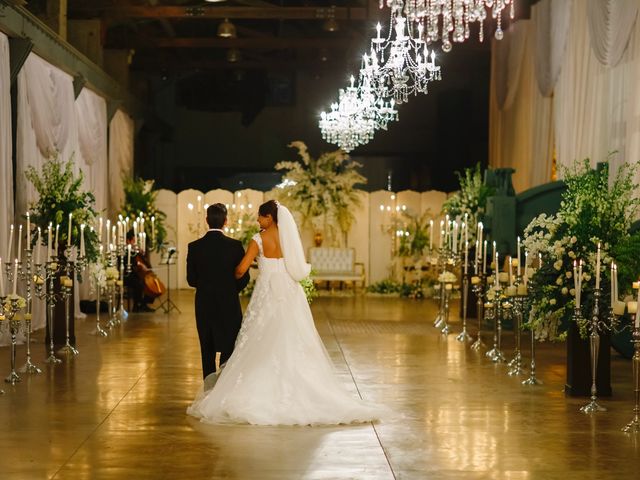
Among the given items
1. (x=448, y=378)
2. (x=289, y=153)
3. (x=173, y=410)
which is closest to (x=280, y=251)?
(x=173, y=410)

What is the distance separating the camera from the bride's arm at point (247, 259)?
24.7 ft

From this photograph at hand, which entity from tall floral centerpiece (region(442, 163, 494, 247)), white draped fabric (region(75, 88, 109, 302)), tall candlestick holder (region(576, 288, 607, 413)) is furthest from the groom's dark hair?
white draped fabric (region(75, 88, 109, 302))

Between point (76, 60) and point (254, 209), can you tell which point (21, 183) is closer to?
point (76, 60)

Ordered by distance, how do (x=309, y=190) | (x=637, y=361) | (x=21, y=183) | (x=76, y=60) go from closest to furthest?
(x=637, y=361) → (x=21, y=183) → (x=76, y=60) → (x=309, y=190)

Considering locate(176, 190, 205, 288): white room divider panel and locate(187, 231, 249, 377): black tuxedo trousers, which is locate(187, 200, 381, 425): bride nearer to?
locate(187, 231, 249, 377): black tuxedo trousers

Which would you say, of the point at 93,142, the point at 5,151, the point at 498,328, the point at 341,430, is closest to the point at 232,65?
the point at 93,142

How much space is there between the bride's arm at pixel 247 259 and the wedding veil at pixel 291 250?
8.1 inches

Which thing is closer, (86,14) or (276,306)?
(276,306)

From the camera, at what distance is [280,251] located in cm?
751

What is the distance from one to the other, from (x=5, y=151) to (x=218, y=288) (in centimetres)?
466

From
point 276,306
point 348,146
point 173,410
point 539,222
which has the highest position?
point 348,146

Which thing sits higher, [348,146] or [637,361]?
[348,146]

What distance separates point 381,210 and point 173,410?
12.9 meters

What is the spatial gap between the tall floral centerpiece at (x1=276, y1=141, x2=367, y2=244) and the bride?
1165 cm
